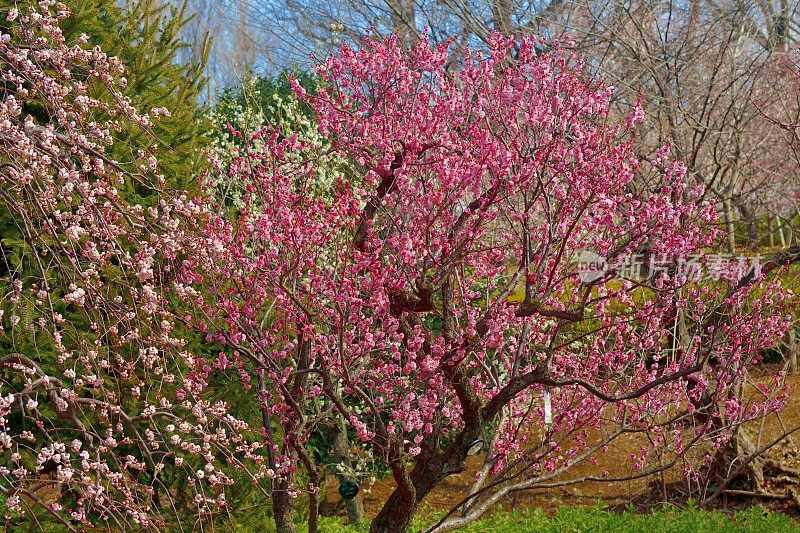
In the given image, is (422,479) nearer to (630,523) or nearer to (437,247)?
(437,247)

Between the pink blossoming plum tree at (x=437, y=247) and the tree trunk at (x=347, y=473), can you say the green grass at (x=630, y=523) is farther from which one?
the pink blossoming plum tree at (x=437, y=247)

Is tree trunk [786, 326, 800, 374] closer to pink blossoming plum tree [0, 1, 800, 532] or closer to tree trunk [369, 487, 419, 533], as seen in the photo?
pink blossoming plum tree [0, 1, 800, 532]

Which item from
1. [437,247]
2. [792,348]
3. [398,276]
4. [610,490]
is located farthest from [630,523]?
[792,348]

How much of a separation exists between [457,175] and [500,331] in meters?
0.80

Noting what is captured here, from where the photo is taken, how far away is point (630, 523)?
21.4 feet

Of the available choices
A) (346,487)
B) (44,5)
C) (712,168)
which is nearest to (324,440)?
(346,487)

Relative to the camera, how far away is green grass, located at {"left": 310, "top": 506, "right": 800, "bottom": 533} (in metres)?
6.27

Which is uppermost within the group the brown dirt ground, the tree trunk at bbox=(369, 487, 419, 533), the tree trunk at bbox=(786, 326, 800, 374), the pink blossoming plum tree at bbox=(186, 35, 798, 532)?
the pink blossoming plum tree at bbox=(186, 35, 798, 532)

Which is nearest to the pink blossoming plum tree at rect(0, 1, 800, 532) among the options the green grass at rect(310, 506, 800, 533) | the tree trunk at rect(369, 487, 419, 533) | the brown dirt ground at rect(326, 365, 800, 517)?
the tree trunk at rect(369, 487, 419, 533)

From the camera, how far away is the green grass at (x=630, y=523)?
627 cm

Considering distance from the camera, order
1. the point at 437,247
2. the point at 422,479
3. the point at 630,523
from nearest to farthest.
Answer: the point at 437,247
the point at 422,479
the point at 630,523

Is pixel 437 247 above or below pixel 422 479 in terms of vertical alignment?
above

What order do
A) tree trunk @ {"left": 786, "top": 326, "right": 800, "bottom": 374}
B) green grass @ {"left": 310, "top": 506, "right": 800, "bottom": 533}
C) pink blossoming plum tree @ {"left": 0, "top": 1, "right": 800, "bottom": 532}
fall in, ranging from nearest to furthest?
pink blossoming plum tree @ {"left": 0, "top": 1, "right": 800, "bottom": 532}
green grass @ {"left": 310, "top": 506, "right": 800, "bottom": 533}
tree trunk @ {"left": 786, "top": 326, "right": 800, "bottom": 374}

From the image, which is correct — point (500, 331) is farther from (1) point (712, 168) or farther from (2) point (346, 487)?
(1) point (712, 168)
